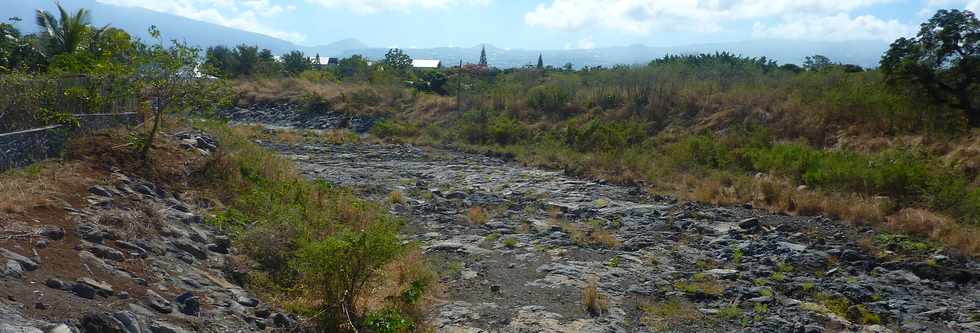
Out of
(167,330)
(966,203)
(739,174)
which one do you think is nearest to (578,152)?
(739,174)

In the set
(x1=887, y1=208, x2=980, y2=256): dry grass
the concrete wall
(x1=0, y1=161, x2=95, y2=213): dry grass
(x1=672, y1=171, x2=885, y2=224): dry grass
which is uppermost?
the concrete wall

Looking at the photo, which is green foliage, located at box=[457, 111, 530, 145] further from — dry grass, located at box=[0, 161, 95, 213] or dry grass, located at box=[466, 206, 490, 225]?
dry grass, located at box=[0, 161, 95, 213]

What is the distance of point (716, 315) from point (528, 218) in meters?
5.44

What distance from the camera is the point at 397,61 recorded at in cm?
4984

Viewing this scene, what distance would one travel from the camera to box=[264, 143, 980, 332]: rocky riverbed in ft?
24.5

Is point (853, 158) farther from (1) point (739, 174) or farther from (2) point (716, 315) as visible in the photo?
(2) point (716, 315)

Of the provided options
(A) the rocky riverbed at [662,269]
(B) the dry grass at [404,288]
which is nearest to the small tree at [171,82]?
(A) the rocky riverbed at [662,269]

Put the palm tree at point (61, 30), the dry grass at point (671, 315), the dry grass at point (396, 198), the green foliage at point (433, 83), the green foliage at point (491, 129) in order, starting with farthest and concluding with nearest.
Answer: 1. the green foliage at point (433, 83)
2. the green foliage at point (491, 129)
3. the palm tree at point (61, 30)
4. the dry grass at point (396, 198)
5. the dry grass at point (671, 315)

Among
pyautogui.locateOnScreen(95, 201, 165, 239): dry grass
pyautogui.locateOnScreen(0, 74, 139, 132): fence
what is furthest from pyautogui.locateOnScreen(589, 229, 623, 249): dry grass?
pyautogui.locateOnScreen(0, 74, 139, 132): fence

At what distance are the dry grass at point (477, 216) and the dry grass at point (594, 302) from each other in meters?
4.29

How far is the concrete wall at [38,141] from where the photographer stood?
24.3ft

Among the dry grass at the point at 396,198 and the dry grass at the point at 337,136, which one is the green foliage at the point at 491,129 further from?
the dry grass at the point at 396,198

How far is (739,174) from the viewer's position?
16.4 meters

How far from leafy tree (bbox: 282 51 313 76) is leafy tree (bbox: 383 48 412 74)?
5.88 meters
